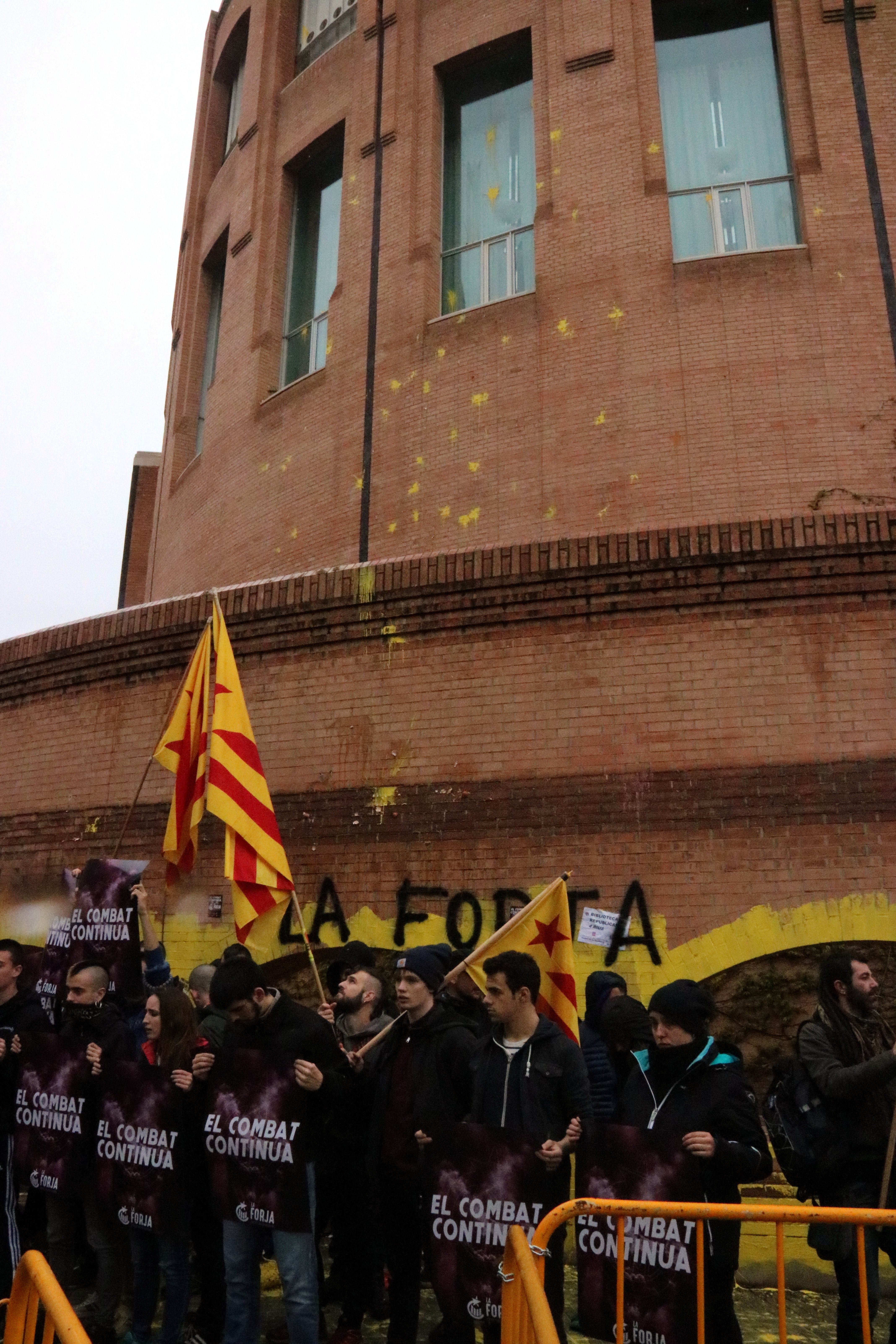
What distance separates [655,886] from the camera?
7.46 m

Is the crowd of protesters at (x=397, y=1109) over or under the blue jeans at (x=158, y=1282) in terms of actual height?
over

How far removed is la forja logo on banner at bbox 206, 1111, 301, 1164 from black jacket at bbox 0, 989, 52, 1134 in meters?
1.28

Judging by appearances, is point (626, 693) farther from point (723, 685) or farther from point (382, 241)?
point (382, 241)

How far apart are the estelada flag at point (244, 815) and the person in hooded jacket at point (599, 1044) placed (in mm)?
1969

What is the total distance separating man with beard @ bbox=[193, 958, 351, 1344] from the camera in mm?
4316

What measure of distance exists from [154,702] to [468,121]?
9.41m

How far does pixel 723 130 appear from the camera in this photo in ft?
41.9

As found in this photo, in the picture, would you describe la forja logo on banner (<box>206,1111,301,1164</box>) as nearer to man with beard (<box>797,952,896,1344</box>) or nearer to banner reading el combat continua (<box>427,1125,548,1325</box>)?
banner reading el combat continua (<box>427,1125,548,1325</box>)

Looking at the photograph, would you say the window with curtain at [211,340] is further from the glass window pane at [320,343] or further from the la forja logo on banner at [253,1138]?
the la forja logo on banner at [253,1138]

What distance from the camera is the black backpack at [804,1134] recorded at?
415 centimetres

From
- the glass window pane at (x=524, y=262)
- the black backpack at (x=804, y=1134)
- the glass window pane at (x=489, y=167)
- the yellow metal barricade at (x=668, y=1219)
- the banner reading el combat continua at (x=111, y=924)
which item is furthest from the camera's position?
the glass window pane at (x=489, y=167)

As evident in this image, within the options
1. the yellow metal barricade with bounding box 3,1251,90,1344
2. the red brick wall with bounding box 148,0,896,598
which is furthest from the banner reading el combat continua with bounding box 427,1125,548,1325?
the red brick wall with bounding box 148,0,896,598

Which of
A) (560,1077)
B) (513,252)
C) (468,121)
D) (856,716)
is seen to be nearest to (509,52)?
(468,121)

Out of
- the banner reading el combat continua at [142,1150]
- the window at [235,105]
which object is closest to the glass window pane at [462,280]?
the window at [235,105]
